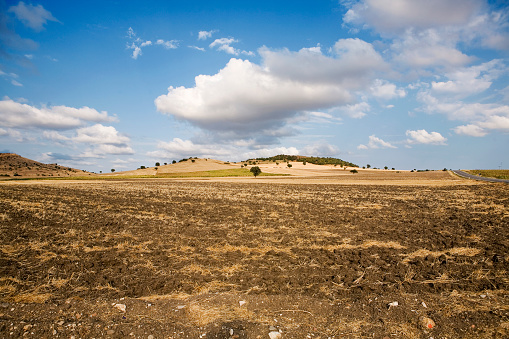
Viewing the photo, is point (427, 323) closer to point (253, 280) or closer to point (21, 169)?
point (253, 280)

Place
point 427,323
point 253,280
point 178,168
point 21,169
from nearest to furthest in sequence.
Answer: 1. point 427,323
2. point 253,280
3. point 178,168
4. point 21,169

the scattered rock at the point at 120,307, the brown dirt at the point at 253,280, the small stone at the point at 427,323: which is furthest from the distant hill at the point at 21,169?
the small stone at the point at 427,323

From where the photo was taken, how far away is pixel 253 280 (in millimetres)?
8008

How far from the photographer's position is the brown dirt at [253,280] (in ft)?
18.3

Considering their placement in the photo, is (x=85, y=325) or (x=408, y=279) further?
(x=408, y=279)

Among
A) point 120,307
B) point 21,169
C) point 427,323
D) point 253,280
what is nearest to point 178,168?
point 21,169

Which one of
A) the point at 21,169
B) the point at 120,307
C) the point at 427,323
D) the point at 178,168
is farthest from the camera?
the point at 21,169

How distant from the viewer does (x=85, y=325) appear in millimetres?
5523

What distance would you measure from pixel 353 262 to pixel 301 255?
79.4 inches

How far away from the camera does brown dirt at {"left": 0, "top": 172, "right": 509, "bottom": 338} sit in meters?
5.59

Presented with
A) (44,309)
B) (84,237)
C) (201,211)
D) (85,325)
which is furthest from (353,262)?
(201,211)

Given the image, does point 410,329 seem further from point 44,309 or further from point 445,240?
point 445,240

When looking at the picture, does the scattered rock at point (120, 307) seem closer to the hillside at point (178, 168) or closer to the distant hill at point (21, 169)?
the hillside at point (178, 168)

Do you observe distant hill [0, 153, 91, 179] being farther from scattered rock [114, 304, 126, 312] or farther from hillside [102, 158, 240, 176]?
scattered rock [114, 304, 126, 312]
